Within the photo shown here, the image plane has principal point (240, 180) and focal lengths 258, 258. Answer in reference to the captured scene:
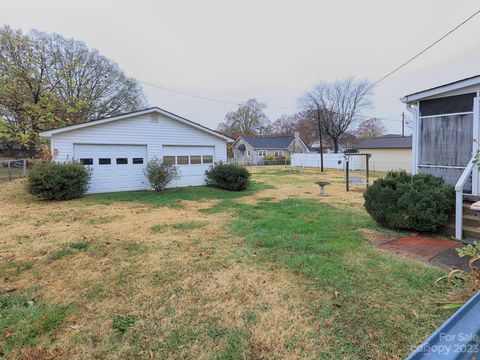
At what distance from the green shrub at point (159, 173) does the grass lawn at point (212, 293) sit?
17.3 feet

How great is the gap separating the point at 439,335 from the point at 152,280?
10.1ft

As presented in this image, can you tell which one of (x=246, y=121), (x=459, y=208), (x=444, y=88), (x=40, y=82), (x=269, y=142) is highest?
(x=246, y=121)

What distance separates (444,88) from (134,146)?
10.9 m

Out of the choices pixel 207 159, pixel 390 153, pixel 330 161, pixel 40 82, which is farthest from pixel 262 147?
pixel 40 82

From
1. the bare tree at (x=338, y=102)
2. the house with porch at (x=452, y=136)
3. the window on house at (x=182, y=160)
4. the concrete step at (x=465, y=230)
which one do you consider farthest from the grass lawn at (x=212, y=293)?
the bare tree at (x=338, y=102)

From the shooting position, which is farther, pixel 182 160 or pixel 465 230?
pixel 182 160

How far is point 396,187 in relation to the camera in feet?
17.1

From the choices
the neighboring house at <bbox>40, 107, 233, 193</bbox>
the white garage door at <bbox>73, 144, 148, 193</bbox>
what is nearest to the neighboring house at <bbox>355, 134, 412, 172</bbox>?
the neighboring house at <bbox>40, 107, 233, 193</bbox>

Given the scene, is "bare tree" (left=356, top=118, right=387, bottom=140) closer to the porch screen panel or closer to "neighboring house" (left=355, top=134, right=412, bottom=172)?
"neighboring house" (left=355, top=134, right=412, bottom=172)

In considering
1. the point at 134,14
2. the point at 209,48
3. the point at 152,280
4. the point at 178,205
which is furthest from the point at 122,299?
the point at 209,48

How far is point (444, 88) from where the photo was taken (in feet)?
17.9

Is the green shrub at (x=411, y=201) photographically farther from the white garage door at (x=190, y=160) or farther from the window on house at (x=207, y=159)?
the window on house at (x=207, y=159)

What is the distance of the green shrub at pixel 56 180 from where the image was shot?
8.84m

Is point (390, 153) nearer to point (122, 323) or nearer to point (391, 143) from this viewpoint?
point (391, 143)
